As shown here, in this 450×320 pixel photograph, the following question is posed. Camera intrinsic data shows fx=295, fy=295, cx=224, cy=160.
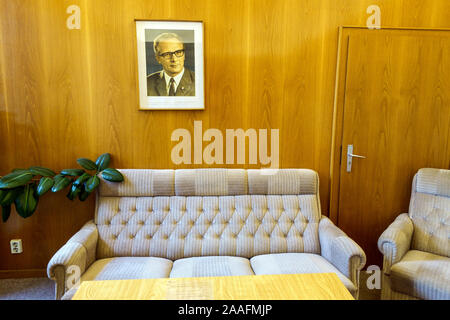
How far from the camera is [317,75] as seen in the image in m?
2.38

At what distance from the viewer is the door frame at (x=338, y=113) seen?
7.62 feet

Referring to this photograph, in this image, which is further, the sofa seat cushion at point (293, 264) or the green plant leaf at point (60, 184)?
the green plant leaf at point (60, 184)

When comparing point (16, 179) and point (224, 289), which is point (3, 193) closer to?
point (16, 179)

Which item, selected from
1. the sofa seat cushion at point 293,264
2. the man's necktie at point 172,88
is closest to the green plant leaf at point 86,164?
the man's necktie at point 172,88

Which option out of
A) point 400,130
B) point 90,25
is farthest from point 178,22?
point 400,130

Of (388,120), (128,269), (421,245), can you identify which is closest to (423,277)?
(421,245)

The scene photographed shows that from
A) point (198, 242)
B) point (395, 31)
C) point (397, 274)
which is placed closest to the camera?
point (397, 274)

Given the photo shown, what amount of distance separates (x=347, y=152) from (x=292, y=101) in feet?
2.04

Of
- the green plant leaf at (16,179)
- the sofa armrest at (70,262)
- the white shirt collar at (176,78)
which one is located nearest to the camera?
the sofa armrest at (70,262)

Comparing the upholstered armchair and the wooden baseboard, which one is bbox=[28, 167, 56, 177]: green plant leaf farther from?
the upholstered armchair

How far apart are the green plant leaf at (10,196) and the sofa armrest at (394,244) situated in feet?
8.16

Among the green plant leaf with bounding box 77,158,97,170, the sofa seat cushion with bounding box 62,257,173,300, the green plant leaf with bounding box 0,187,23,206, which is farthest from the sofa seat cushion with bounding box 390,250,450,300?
the green plant leaf with bounding box 0,187,23,206

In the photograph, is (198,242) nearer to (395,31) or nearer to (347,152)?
(347,152)

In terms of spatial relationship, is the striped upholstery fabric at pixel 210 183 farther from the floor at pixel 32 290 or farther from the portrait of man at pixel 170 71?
the floor at pixel 32 290
